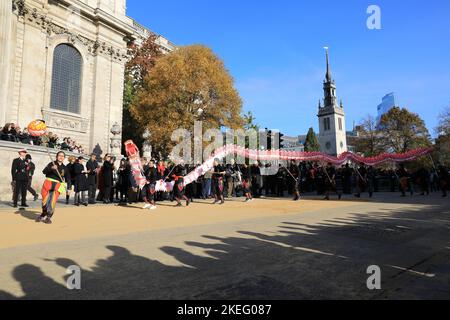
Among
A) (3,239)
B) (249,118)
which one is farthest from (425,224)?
(249,118)

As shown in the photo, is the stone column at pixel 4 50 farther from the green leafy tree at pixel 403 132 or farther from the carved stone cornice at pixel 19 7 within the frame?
the green leafy tree at pixel 403 132

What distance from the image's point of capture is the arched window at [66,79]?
25172mm

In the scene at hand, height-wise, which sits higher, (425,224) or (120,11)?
(120,11)

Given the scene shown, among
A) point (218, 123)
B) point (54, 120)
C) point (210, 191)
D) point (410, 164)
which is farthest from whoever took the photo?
point (410, 164)

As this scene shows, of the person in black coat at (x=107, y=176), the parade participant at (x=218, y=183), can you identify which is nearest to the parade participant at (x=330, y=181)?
the parade participant at (x=218, y=183)

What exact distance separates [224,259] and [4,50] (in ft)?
71.0

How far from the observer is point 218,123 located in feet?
101

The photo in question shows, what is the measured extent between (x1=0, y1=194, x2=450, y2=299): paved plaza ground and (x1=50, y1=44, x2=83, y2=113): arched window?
64.5 ft

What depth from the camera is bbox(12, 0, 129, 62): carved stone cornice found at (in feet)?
73.1

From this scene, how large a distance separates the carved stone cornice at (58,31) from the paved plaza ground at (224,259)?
20.3 meters

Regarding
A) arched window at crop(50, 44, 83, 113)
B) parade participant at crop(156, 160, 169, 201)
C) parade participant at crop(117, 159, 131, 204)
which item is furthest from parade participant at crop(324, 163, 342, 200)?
arched window at crop(50, 44, 83, 113)

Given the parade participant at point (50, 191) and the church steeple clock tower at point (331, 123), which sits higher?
the church steeple clock tower at point (331, 123)

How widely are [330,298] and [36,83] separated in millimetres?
25702
